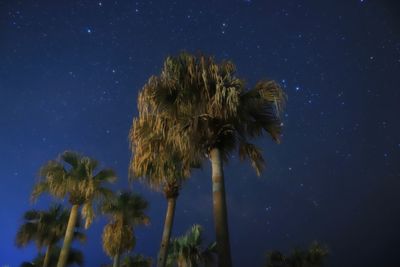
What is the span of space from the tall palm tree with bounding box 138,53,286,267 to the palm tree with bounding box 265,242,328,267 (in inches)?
1051

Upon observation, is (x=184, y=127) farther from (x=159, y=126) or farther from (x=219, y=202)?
(x=219, y=202)

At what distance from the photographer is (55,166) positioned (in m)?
17.3

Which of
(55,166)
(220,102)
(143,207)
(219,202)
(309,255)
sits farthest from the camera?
(309,255)

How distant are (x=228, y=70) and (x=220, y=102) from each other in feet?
4.24

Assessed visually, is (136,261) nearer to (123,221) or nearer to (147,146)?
(123,221)

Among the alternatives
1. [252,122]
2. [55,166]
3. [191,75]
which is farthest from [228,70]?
[55,166]

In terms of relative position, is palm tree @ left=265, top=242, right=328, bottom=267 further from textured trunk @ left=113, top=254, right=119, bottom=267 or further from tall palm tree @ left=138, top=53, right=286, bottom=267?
tall palm tree @ left=138, top=53, right=286, bottom=267

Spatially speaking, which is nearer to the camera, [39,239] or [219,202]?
[219,202]

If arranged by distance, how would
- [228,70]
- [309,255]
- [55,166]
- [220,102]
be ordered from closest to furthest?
[220,102] → [228,70] → [55,166] → [309,255]

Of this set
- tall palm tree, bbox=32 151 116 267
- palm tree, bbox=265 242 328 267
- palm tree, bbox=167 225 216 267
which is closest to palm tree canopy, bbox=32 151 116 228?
tall palm tree, bbox=32 151 116 267

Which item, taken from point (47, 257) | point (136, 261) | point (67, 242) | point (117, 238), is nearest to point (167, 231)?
point (67, 242)

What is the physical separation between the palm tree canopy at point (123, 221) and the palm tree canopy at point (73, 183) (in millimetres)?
2745

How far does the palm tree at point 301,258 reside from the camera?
33656mm

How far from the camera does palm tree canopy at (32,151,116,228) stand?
17094 millimetres
